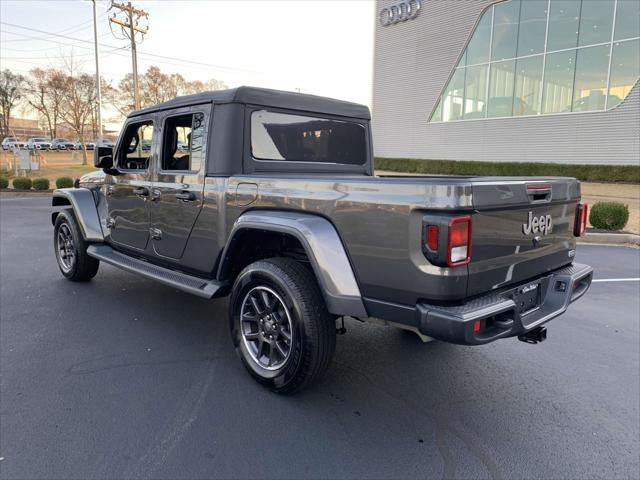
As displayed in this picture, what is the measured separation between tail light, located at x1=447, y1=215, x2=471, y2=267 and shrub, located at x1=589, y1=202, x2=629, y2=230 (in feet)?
32.3

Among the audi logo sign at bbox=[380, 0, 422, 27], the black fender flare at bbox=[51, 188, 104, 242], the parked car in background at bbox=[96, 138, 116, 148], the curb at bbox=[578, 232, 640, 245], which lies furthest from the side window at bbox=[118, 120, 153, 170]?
the audi logo sign at bbox=[380, 0, 422, 27]

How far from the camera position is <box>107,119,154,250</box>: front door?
4.37m

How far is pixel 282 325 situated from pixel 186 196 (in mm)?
1379

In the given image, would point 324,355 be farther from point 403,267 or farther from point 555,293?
point 555,293

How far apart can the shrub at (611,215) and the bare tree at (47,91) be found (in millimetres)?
43580

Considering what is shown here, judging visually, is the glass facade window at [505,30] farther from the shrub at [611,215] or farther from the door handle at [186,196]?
the door handle at [186,196]

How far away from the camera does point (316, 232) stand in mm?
2795

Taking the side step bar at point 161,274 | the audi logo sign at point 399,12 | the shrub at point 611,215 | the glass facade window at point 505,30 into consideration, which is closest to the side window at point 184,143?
the side step bar at point 161,274

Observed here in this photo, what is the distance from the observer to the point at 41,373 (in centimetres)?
339

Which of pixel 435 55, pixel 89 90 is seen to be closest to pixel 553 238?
pixel 435 55

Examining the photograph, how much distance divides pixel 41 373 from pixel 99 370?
394mm

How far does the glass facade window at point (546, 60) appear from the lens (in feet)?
59.2

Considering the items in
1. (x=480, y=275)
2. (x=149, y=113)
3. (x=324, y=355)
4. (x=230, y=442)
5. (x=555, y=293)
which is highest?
(x=149, y=113)

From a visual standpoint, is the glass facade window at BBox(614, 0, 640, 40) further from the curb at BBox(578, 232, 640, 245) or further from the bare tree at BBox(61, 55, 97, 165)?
the bare tree at BBox(61, 55, 97, 165)
